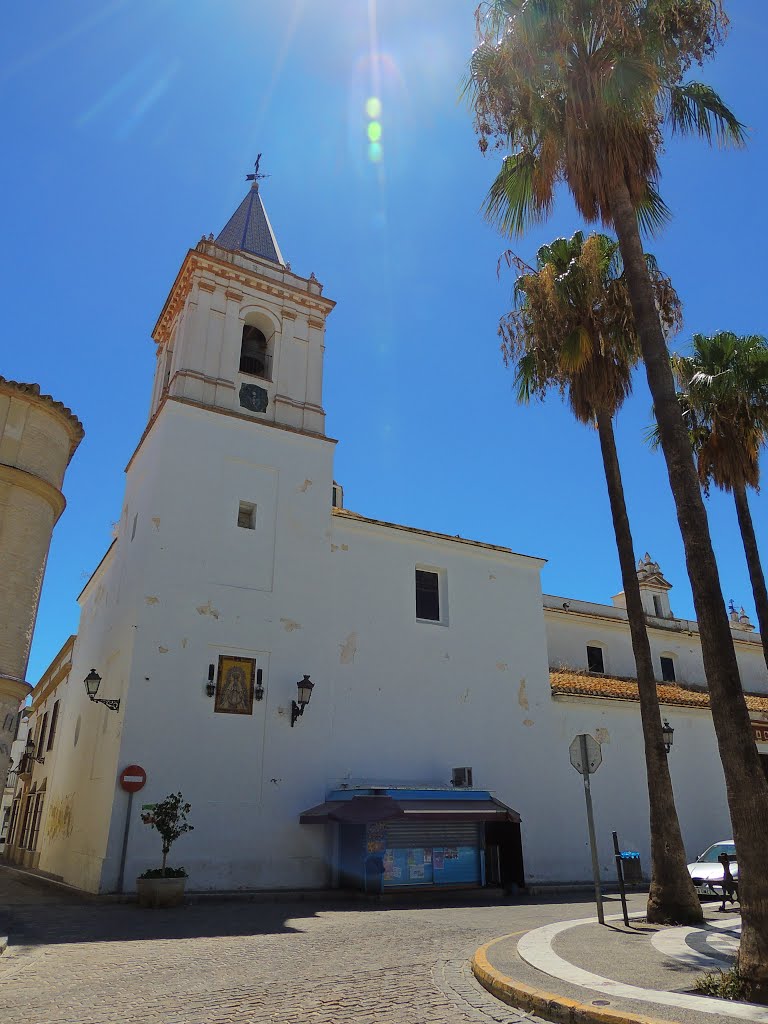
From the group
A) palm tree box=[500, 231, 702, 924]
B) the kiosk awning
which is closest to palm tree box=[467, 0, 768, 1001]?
palm tree box=[500, 231, 702, 924]

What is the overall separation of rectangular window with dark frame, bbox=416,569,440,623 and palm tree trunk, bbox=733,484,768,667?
8.32 meters

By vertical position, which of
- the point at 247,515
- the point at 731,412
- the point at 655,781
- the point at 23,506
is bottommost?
the point at 655,781

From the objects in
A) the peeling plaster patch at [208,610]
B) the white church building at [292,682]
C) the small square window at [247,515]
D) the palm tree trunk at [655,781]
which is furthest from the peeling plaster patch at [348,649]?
the palm tree trunk at [655,781]

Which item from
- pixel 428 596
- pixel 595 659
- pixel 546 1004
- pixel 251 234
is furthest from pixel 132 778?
pixel 595 659

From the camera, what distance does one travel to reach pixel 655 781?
12.5 metres

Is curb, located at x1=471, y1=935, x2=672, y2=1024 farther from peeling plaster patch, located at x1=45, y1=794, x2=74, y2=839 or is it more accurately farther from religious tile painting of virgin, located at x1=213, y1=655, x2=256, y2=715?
peeling plaster patch, located at x1=45, y1=794, x2=74, y2=839

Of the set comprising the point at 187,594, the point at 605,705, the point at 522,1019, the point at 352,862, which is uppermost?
the point at 187,594

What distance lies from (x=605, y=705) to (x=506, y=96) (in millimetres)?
17655

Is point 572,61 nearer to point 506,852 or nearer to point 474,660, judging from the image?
point 474,660

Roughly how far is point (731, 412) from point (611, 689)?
10748 mm

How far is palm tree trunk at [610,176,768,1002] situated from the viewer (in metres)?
6.89

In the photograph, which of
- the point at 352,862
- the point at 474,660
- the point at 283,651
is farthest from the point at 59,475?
the point at 474,660

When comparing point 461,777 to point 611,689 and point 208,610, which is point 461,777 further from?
point 208,610

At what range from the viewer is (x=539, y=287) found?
1503cm
